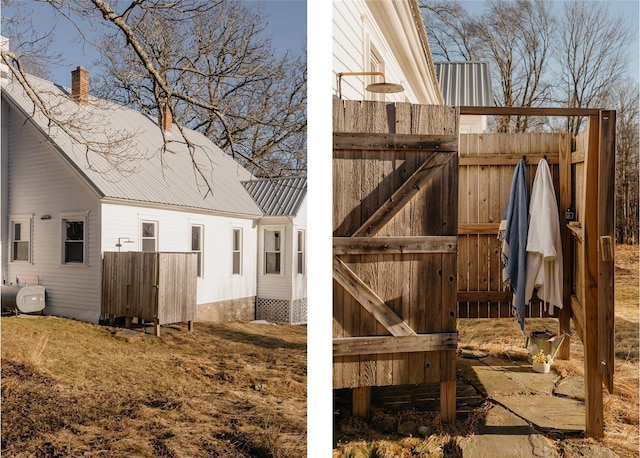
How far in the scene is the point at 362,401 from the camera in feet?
8.73

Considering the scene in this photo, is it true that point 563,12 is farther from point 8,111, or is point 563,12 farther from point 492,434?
point 8,111

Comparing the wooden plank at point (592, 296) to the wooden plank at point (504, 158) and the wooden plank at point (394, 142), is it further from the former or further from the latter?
the wooden plank at point (504, 158)

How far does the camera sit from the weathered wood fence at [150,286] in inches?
59.7

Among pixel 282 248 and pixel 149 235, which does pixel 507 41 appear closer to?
pixel 282 248

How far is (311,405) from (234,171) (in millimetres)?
910

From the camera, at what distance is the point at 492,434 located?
253 cm

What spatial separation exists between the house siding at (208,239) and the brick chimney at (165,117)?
0.29 m

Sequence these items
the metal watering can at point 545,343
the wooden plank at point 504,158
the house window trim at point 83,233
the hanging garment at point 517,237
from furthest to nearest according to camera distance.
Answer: the metal watering can at point 545,343 < the wooden plank at point 504,158 < the hanging garment at point 517,237 < the house window trim at point 83,233

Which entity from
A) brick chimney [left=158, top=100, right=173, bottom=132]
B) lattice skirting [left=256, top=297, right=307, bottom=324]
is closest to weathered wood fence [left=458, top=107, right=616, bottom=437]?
lattice skirting [left=256, top=297, right=307, bottom=324]

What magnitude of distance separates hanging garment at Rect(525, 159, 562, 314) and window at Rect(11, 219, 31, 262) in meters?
2.60

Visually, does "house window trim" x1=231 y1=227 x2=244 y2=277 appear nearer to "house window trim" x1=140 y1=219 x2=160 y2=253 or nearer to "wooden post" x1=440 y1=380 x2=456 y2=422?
"house window trim" x1=140 y1=219 x2=160 y2=253

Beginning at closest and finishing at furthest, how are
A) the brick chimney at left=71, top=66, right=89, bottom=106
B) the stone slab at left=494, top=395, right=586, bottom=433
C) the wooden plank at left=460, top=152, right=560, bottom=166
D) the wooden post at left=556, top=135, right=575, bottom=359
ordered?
the brick chimney at left=71, top=66, right=89, bottom=106 → the stone slab at left=494, top=395, right=586, bottom=433 → the wooden post at left=556, top=135, right=575, bottom=359 → the wooden plank at left=460, top=152, right=560, bottom=166

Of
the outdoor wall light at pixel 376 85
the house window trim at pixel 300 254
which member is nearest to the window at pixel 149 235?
the house window trim at pixel 300 254

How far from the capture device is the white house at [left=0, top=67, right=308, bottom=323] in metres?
1.49
